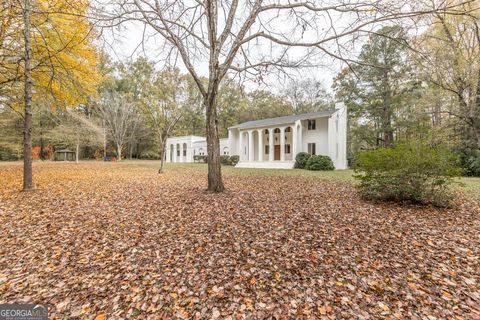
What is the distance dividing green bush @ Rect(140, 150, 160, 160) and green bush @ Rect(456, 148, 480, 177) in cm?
4006

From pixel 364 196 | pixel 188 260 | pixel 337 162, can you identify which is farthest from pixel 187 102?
pixel 337 162

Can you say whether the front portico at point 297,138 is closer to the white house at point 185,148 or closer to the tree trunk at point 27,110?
the white house at point 185,148

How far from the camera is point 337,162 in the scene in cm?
1989

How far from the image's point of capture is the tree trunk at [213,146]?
24.0ft

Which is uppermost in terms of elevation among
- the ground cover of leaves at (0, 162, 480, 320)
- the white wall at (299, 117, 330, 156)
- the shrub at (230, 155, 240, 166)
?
the white wall at (299, 117, 330, 156)

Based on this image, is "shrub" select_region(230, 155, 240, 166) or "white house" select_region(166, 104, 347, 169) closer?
"white house" select_region(166, 104, 347, 169)

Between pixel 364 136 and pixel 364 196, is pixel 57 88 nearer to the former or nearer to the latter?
pixel 364 196

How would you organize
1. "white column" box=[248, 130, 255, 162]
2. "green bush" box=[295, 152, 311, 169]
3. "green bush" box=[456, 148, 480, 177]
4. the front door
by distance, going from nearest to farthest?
"green bush" box=[456, 148, 480, 177] → "green bush" box=[295, 152, 311, 169] → the front door → "white column" box=[248, 130, 255, 162]

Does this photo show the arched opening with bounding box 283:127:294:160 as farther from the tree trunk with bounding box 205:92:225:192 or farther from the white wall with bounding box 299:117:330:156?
the tree trunk with bounding box 205:92:225:192

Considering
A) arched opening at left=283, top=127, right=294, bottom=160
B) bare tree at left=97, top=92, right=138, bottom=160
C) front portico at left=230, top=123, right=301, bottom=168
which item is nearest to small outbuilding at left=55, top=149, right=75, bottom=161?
bare tree at left=97, top=92, right=138, bottom=160

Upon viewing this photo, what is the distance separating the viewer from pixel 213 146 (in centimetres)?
755

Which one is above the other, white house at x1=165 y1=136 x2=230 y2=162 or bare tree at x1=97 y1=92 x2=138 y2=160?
bare tree at x1=97 y1=92 x2=138 y2=160

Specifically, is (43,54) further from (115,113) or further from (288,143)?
(115,113)

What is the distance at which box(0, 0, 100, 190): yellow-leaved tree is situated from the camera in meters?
7.01
